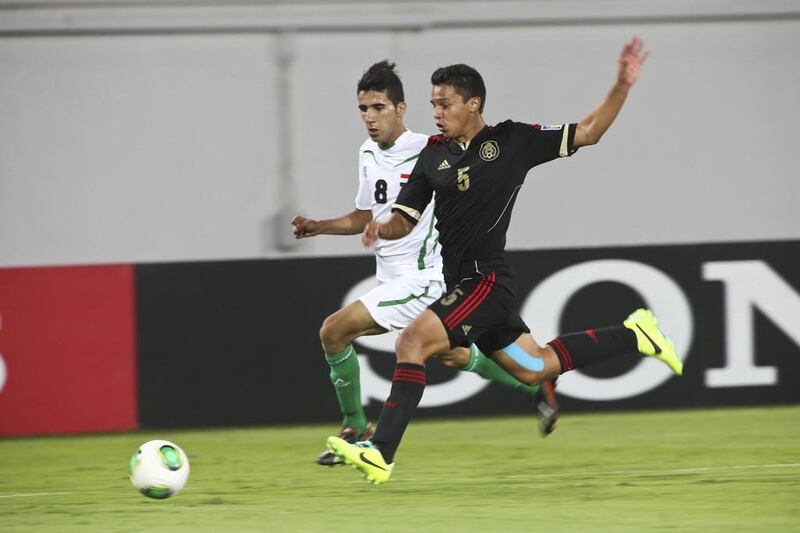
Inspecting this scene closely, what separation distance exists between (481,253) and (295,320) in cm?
326

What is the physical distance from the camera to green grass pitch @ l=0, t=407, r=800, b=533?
5676 mm

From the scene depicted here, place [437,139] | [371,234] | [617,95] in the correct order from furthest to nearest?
[437,139]
[617,95]
[371,234]

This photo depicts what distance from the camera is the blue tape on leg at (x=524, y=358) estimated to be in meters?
6.80

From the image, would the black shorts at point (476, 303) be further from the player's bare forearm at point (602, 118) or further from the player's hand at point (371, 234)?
the player's bare forearm at point (602, 118)

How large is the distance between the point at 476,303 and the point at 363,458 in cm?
94

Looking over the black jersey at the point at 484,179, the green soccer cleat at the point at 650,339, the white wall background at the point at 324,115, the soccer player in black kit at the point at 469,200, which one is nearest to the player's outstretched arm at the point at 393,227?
the soccer player in black kit at the point at 469,200

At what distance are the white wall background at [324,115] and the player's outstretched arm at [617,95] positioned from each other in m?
3.60

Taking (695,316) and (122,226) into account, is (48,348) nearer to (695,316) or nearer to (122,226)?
(122,226)

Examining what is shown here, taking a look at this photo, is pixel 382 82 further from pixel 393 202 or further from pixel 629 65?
pixel 629 65

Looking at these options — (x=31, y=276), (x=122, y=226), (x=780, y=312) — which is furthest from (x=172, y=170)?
(x=780, y=312)

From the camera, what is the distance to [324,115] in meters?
9.82

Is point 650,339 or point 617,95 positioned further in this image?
point 650,339

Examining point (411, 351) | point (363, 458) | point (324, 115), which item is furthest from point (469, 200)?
point (324, 115)

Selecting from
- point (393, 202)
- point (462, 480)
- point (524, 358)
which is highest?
point (393, 202)
